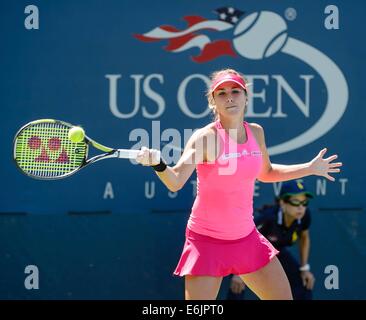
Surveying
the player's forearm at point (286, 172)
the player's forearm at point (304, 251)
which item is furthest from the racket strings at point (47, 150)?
the player's forearm at point (304, 251)

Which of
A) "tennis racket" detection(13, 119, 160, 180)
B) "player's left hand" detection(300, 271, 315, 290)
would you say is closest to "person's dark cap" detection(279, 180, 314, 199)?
"player's left hand" detection(300, 271, 315, 290)

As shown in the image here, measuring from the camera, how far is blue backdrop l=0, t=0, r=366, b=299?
538 centimetres

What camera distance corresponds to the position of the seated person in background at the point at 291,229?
534 centimetres

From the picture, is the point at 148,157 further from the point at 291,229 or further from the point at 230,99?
the point at 291,229

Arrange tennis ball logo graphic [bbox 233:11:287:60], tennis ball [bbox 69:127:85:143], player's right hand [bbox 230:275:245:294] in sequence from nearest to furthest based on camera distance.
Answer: tennis ball [bbox 69:127:85:143]
player's right hand [bbox 230:275:245:294]
tennis ball logo graphic [bbox 233:11:287:60]

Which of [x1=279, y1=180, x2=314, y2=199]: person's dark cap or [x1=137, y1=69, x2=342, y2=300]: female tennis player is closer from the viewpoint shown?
[x1=137, y1=69, x2=342, y2=300]: female tennis player

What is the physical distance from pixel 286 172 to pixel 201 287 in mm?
794

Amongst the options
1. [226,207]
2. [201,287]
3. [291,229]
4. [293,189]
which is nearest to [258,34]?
[293,189]

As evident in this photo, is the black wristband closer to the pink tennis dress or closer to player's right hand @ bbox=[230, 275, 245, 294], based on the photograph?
the pink tennis dress

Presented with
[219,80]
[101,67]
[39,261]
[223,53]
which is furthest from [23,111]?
[219,80]

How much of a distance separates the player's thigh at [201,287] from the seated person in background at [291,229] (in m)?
1.29

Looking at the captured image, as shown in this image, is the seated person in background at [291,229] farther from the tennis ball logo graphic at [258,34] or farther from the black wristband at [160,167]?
the black wristband at [160,167]

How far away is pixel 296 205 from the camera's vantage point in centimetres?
535

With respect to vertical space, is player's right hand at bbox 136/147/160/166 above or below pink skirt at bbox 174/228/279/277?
above
